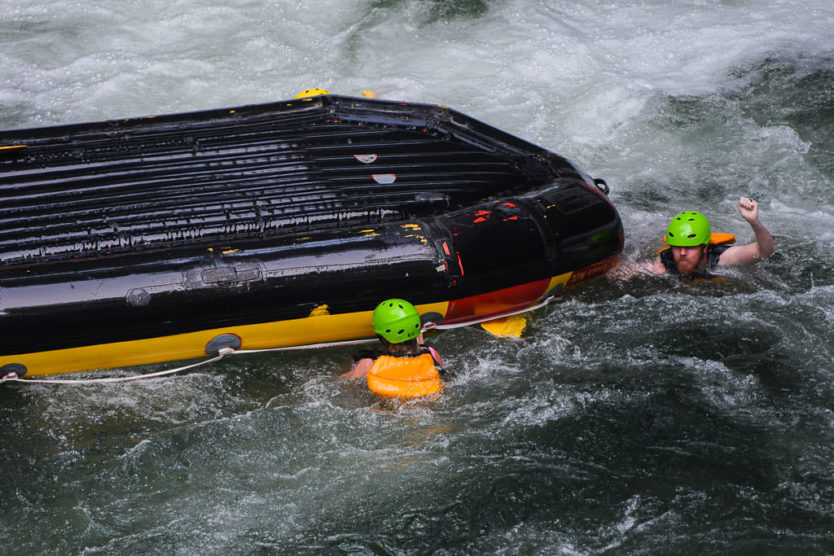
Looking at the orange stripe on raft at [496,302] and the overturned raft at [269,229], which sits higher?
the overturned raft at [269,229]

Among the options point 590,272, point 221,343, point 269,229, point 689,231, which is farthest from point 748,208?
point 221,343

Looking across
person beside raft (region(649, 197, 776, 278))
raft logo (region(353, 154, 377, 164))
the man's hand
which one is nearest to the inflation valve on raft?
raft logo (region(353, 154, 377, 164))

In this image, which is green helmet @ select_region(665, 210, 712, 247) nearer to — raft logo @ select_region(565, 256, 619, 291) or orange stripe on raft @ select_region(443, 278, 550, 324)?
raft logo @ select_region(565, 256, 619, 291)

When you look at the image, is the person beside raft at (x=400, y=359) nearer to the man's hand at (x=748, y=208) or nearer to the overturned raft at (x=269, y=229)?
the overturned raft at (x=269, y=229)

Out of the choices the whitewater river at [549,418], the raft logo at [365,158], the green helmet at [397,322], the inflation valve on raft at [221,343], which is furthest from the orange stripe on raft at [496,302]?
the inflation valve on raft at [221,343]

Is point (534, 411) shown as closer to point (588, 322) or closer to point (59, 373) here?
point (588, 322)

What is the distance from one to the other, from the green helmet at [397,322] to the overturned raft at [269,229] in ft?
0.57

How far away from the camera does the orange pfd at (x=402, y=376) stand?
4.46 meters

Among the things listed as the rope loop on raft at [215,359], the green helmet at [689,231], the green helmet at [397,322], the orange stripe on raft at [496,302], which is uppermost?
the green helmet at [689,231]

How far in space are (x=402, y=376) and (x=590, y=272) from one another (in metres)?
1.41

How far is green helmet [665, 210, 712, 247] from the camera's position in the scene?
5.21 meters

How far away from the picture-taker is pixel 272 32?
8453 millimetres

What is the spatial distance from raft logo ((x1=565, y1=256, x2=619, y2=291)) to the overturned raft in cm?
1

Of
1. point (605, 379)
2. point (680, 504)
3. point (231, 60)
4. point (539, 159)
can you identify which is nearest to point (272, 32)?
point (231, 60)
